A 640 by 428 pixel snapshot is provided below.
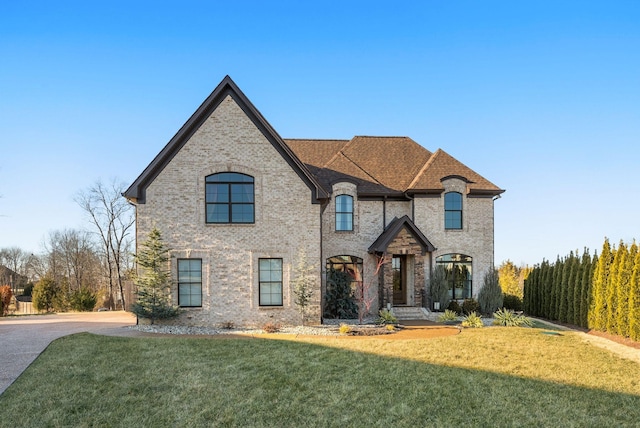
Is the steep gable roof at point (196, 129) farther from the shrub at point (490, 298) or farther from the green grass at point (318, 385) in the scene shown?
the shrub at point (490, 298)

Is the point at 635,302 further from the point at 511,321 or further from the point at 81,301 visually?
the point at 81,301

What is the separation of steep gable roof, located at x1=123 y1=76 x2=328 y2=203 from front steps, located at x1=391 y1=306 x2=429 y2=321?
6953 millimetres

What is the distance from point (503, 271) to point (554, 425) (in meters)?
19.9

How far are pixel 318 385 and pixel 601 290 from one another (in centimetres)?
1313

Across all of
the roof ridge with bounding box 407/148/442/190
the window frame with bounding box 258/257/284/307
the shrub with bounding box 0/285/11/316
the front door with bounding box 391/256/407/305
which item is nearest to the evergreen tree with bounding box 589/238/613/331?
the front door with bounding box 391/256/407/305

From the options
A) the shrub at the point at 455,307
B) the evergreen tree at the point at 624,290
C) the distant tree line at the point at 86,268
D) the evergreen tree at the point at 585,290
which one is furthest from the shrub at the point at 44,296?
the evergreen tree at the point at 624,290

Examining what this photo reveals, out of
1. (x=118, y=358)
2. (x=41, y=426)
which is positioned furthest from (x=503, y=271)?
(x=41, y=426)

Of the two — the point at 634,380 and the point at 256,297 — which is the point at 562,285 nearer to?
the point at 634,380

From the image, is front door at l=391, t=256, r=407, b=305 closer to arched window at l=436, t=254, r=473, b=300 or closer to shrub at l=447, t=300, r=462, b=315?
arched window at l=436, t=254, r=473, b=300

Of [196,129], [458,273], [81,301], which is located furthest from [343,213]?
[81,301]

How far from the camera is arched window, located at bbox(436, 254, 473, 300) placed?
65.2 ft

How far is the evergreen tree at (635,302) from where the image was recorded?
Result: 518 inches

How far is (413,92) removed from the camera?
16906 mm

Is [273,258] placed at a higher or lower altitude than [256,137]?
lower
